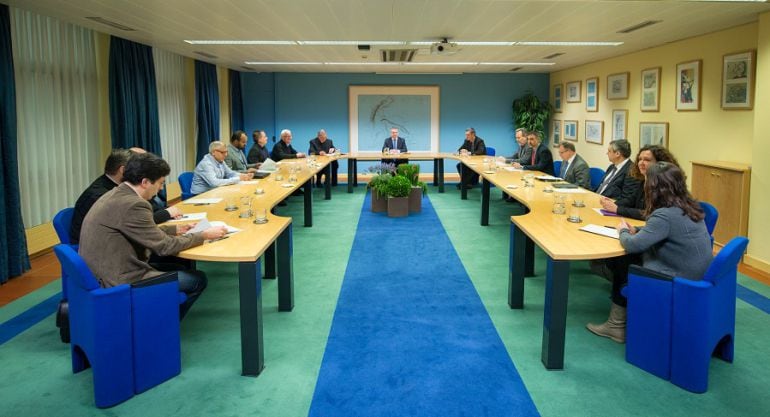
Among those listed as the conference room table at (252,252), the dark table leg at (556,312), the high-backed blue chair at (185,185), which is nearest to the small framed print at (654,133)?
the conference room table at (252,252)

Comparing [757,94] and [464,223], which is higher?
[757,94]

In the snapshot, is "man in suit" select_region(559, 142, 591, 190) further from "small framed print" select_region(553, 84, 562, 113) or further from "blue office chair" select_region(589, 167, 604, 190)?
"small framed print" select_region(553, 84, 562, 113)

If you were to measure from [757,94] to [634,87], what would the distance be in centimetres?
344

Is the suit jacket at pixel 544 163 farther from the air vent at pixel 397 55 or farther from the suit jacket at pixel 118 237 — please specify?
the suit jacket at pixel 118 237

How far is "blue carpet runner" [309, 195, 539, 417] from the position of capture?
9.82 ft

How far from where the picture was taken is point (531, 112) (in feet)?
43.2

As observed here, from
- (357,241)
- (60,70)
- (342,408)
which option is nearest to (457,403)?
(342,408)

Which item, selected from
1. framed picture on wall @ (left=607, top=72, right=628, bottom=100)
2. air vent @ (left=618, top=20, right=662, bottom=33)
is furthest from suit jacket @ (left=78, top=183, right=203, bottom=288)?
framed picture on wall @ (left=607, top=72, right=628, bottom=100)

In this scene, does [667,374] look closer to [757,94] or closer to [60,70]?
[757,94]

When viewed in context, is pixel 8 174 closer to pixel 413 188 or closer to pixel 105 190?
pixel 105 190

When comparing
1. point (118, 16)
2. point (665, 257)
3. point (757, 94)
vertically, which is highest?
point (118, 16)

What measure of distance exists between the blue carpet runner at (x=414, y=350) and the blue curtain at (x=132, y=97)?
3.81 meters

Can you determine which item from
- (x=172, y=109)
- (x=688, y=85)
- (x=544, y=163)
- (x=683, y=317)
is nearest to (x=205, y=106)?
(x=172, y=109)

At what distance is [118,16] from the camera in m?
5.79
